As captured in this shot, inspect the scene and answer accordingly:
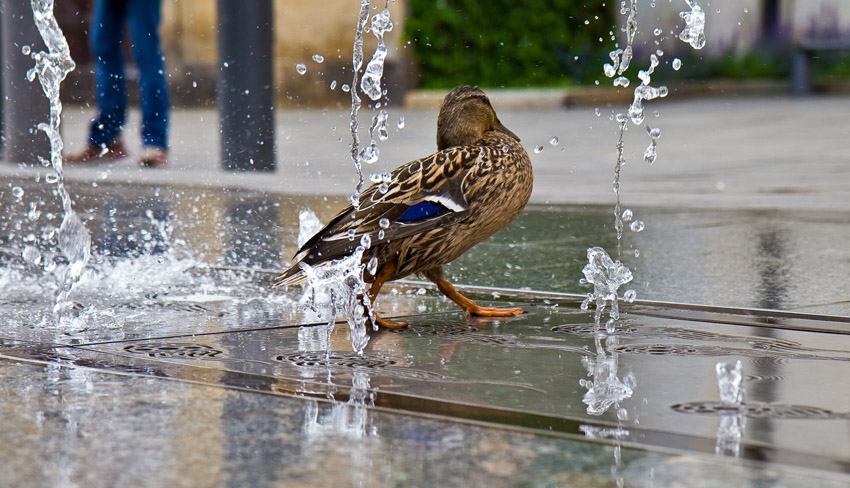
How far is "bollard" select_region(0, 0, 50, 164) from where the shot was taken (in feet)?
33.2

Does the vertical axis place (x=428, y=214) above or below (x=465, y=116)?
below

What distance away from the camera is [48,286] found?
4828mm

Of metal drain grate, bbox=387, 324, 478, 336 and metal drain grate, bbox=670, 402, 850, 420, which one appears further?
metal drain grate, bbox=387, 324, 478, 336

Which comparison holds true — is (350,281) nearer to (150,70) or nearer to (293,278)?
(293,278)

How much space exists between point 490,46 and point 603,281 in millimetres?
15596

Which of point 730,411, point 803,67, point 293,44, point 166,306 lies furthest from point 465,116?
point 803,67

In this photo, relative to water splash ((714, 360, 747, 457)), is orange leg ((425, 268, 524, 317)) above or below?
above

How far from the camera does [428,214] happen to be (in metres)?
3.88

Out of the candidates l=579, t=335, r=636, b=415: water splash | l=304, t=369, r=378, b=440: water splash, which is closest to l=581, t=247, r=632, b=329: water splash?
l=579, t=335, r=636, b=415: water splash

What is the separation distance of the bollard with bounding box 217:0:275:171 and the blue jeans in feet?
1.58

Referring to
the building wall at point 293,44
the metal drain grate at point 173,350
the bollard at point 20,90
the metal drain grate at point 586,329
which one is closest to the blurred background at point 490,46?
the building wall at point 293,44

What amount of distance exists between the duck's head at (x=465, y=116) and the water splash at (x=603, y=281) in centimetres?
57

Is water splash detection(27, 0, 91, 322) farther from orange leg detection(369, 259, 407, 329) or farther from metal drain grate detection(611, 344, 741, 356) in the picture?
metal drain grate detection(611, 344, 741, 356)

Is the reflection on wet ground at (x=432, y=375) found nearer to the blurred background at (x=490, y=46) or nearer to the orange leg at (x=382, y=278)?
Result: the orange leg at (x=382, y=278)
